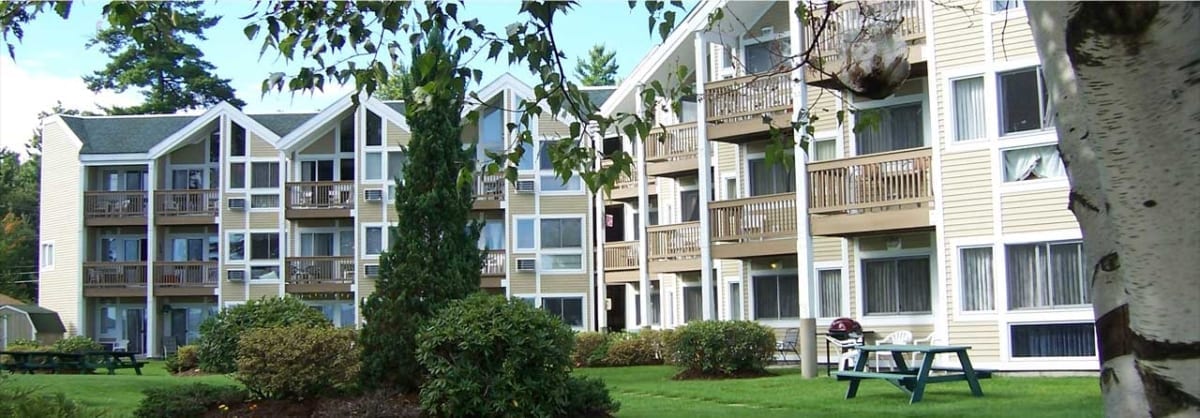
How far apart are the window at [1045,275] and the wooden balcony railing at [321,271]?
28939 mm

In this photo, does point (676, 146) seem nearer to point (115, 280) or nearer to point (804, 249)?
point (804, 249)

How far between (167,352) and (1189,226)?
161 feet

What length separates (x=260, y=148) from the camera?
4841cm

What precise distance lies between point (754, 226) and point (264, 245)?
1047 inches

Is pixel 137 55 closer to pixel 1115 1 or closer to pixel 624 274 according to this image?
pixel 624 274

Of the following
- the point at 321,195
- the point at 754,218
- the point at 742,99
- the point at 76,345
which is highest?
the point at 742,99

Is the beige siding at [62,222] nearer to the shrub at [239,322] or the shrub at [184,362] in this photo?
the shrub at [184,362]

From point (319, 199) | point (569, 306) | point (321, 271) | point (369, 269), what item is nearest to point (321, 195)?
point (319, 199)

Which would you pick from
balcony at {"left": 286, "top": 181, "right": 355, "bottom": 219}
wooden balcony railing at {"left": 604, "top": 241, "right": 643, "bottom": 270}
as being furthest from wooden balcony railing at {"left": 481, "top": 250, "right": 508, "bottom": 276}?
wooden balcony railing at {"left": 604, "top": 241, "right": 643, "bottom": 270}

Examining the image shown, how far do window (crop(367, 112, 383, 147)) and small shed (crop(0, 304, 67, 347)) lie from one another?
45.7ft

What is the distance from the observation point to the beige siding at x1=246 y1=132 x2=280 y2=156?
48344 mm

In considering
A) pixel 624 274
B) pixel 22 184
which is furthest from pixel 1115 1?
pixel 22 184

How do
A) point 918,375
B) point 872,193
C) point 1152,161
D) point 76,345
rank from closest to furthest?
1. point 1152,161
2. point 918,375
3. point 872,193
4. point 76,345

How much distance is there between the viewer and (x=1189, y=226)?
131 inches
